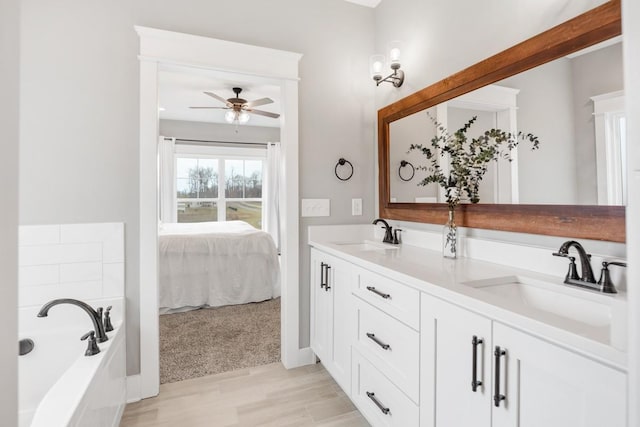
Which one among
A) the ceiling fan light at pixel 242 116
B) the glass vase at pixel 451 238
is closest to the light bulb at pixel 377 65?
the glass vase at pixel 451 238

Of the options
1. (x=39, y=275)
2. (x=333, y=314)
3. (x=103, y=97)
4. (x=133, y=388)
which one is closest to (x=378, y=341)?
(x=333, y=314)

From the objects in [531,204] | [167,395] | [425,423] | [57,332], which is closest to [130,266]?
[57,332]

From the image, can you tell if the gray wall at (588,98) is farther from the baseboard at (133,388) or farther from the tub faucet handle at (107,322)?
the baseboard at (133,388)

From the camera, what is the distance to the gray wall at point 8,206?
1.41 feet

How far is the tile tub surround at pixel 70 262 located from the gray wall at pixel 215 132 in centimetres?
464

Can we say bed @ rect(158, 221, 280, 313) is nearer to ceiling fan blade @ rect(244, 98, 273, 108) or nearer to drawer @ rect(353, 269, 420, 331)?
ceiling fan blade @ rect(244, 98, 273, 108)

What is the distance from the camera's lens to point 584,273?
1.11m

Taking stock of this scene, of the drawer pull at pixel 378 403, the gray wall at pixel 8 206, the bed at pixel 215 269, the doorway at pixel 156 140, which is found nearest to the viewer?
the gray wall at pixel 8 206

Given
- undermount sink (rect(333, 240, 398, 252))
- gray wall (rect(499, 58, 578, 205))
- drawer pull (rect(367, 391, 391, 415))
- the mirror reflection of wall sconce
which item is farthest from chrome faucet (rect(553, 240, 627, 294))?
the mirror reflection of wall sconce

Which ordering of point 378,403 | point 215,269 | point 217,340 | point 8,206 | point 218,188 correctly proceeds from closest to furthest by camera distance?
A: point 8,206, point 378,403, point 217,340, point 215,269, point 218,188

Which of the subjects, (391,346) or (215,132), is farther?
(215,132)

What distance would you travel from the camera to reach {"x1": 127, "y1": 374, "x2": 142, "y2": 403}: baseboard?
75.7 inches

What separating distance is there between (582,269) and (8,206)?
1.53 metres

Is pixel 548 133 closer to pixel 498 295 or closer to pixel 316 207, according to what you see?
pixel 498 295
